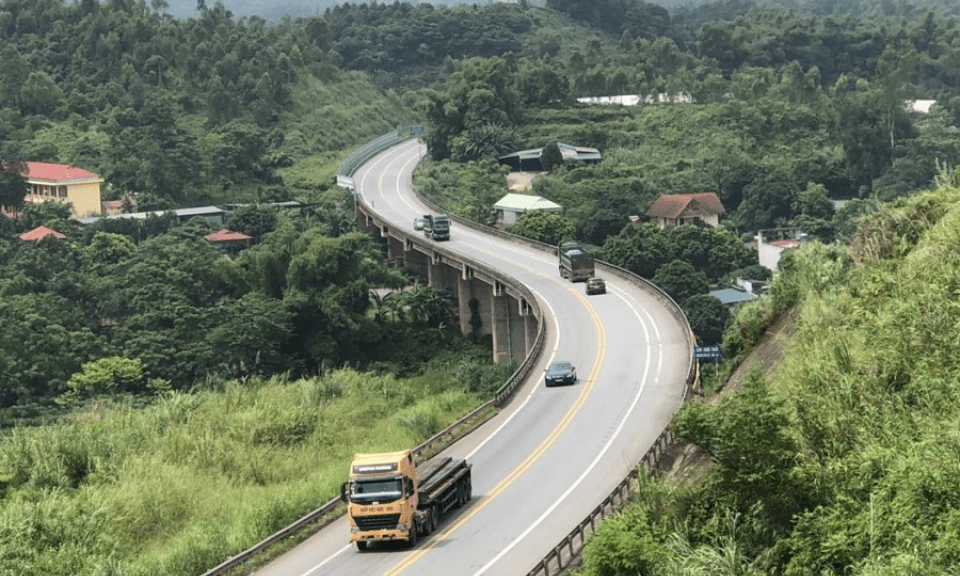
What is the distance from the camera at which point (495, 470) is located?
50875mm

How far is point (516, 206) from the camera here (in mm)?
130750

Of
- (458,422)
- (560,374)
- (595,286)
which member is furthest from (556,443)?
(595,286)

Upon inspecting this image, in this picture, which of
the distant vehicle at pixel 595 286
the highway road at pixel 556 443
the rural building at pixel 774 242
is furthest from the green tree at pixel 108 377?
the rural building at pixel 774 242

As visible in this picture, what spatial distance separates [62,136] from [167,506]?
11687 centimetres

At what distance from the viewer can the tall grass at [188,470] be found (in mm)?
43188

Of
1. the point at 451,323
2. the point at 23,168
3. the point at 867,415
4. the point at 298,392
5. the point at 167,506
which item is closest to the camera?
the point at 867,415

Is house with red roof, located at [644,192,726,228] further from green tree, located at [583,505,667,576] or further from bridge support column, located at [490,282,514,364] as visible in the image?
green tree, located at [583,505,667,576]

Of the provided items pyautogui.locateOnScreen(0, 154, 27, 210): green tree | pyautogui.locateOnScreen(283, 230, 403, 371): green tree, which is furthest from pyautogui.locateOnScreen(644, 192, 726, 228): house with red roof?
pyautogui.locateOnScreen(0, 154, 27, 210): green tree

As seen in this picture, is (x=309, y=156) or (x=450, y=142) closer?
(x=450, y=142)

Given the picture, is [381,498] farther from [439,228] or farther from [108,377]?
[439,228]

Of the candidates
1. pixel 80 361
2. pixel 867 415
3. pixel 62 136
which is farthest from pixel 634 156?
pixel 867 415

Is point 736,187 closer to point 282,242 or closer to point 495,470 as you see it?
point 282,242

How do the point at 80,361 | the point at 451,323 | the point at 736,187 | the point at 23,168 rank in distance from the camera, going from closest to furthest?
the point at 80,361
the point at 451,323
the point at 23,168
the point at 736,187

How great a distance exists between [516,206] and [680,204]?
1456 cm
